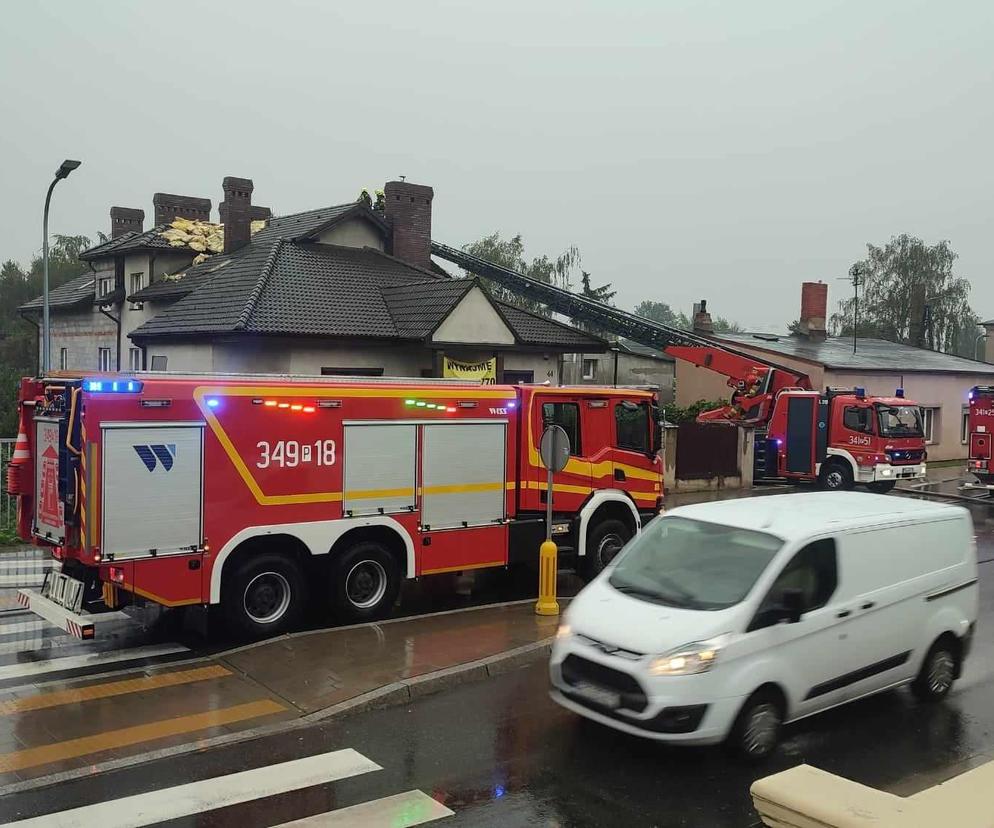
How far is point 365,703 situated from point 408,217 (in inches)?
881

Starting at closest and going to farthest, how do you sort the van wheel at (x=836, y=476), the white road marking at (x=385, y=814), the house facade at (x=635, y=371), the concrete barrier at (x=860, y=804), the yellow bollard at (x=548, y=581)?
1. the concrete barrier at (x=860, y=804)
2. the white road marking at (x=385, y=814)
3. the yellow bollard at (x=548, y=581)
4. the van wheel at (x=836, y=476)
5. the house facade at (x=635, y=371)

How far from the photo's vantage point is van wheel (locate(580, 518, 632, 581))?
12.8 metres

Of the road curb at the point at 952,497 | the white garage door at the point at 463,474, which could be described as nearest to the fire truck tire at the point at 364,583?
the white garage door at the point at 463,474

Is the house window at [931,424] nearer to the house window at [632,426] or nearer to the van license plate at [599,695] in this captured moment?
the house window at [632,426]

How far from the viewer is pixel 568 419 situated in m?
12.7

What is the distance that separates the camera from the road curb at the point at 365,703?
6613mm

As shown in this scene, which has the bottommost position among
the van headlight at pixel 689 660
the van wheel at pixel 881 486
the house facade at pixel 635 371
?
the van wheel at pixel 881 486

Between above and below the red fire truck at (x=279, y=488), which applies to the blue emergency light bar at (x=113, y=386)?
above

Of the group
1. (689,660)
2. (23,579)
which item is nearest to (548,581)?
(689,660)

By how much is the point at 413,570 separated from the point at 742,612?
16.8 ft

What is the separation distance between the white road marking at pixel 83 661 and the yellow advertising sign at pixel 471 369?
1321cm

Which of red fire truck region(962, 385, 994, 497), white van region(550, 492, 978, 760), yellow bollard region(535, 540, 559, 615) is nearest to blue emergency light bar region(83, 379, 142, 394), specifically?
white van region(550, 492, 978, 760)

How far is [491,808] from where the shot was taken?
6156mm

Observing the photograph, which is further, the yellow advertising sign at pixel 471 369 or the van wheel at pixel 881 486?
the van wheel at pixel 881 486
